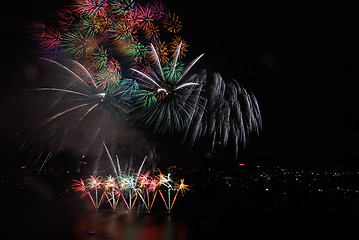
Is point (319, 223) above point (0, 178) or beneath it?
beneath

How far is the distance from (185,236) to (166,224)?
137 inches

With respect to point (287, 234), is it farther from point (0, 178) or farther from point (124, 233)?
point (0, 178)

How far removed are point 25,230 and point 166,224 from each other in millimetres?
7594

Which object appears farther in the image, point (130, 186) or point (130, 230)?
point (130, 186)

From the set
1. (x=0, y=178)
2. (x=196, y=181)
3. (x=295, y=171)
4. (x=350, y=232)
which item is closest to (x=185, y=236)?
(x=350, y=232)

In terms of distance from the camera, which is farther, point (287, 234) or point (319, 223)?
point (319, 223)

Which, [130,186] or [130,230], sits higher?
[130,186]

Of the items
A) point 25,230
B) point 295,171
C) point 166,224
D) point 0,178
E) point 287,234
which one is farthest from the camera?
point 295,171

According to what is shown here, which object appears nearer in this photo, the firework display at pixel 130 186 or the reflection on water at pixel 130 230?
the reflection on water at pixel 130 230

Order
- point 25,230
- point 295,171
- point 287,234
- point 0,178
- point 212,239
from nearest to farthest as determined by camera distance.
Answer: point 212,239 < point 287,234 < point 25,230 < point 0,178 < point 295,171

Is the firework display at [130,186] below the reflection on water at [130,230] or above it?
above

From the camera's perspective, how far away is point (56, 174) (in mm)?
76250

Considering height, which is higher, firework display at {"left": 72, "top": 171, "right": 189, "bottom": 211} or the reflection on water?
firework display at {"left": 72, "top": 171, "right": 189, "bottom": 211}

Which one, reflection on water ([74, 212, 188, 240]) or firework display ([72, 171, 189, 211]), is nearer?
reflection on water ([74, 212, 188, 240])
